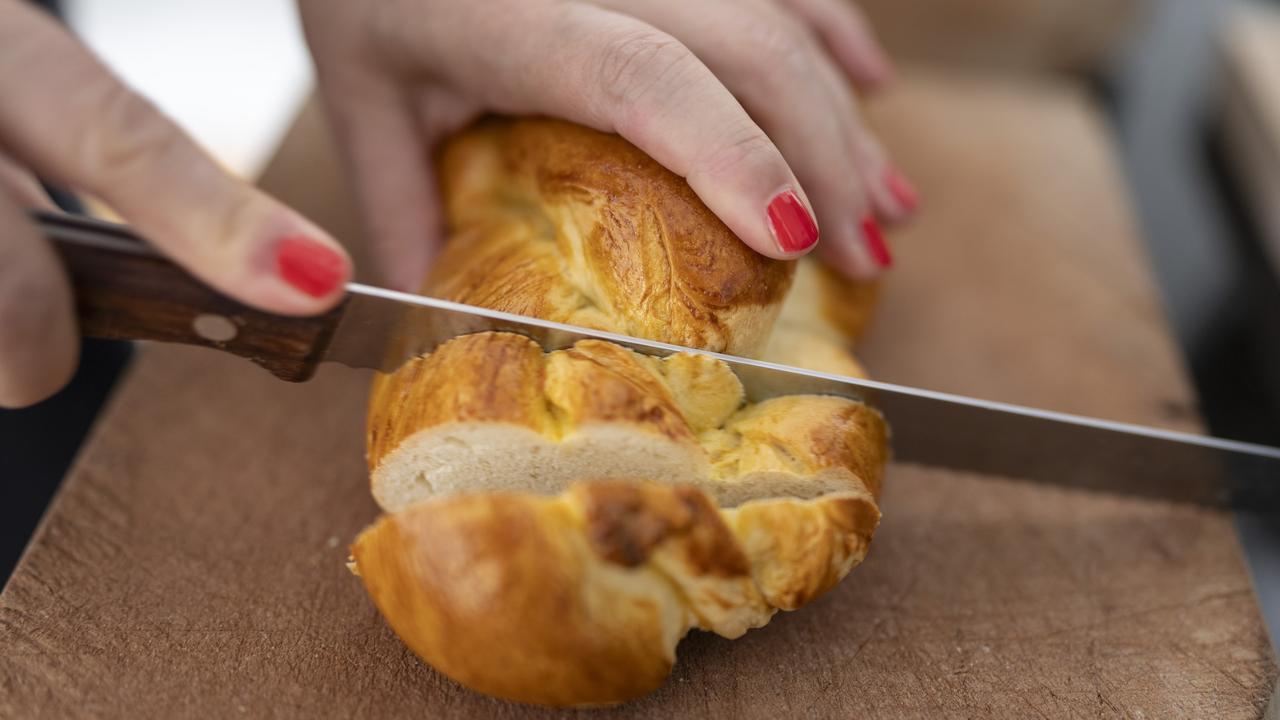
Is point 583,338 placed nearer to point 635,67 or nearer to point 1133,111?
point 635,67

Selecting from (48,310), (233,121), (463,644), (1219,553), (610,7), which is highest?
(610,7)

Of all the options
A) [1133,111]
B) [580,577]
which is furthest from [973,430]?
[1133,111]

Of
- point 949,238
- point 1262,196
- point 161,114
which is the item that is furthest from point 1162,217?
point 161,114

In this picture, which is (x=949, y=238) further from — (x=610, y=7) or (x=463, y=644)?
(x=463, y=644)

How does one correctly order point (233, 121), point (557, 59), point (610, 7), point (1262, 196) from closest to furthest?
point (557, 59), point (610, 7), point (1262, 196), point (233, 121)

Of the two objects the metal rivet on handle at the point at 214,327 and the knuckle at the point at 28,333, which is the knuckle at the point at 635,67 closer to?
the metal rivet on handle at the point at 214,327

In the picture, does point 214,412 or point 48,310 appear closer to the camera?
point 48,310
